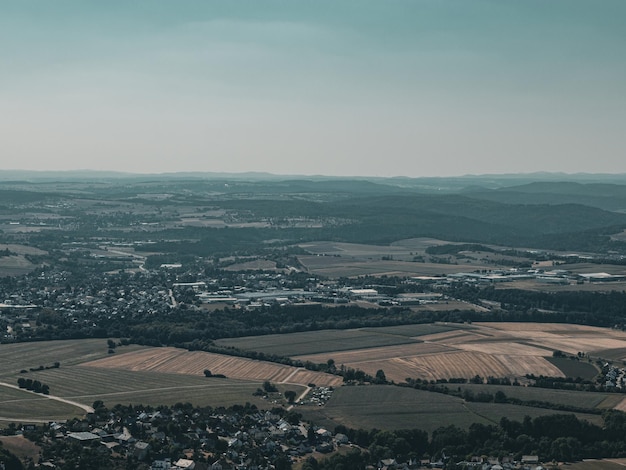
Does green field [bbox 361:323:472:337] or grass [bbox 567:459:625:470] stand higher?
grass [bbox 567:459:625:470]

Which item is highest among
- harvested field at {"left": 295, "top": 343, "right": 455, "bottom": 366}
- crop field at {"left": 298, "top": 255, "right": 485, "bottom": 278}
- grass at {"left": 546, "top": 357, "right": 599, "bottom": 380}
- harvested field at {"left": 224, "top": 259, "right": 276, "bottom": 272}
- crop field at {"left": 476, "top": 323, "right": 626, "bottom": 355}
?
grass at {"left": 546, "top": 357, "right": 599, "bottom": 380}

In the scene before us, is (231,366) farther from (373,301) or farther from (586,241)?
(586,241)

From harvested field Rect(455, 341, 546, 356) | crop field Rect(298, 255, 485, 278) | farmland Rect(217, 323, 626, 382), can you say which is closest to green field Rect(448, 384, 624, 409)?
farmland Rect(217, 323, 626, 382)

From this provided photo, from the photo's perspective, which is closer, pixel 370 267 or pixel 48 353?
pixel 48 353

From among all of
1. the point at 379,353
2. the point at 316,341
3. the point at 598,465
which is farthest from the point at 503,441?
the point at 316,341

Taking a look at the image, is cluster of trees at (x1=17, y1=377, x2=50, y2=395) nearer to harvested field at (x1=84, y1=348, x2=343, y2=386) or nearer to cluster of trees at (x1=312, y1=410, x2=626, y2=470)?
harvested field at (x1=84, y1=348, x2=343, y2=386)

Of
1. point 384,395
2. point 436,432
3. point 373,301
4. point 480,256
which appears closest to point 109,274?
point 373,301

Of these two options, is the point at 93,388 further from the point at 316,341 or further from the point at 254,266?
the point at 254,266
